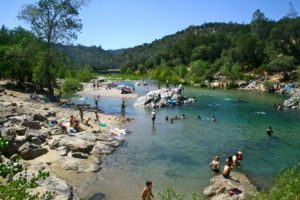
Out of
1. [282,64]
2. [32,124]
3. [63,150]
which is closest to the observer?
[63,150]

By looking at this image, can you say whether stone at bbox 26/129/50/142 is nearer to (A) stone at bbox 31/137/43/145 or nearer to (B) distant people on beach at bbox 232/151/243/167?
(A) stone at bbox 31/137/43/145

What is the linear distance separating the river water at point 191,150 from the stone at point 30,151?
18.1 feet

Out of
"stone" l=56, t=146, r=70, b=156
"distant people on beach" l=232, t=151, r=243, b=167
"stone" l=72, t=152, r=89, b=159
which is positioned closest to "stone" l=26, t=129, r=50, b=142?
"stone" l=56, t=146, r=70, b=156

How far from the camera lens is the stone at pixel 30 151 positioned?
1142 inches

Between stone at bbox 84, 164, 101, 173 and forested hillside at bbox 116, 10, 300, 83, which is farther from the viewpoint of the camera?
forested hillside at bbox 116, 10, 300, 83

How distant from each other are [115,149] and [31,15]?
3739 cm

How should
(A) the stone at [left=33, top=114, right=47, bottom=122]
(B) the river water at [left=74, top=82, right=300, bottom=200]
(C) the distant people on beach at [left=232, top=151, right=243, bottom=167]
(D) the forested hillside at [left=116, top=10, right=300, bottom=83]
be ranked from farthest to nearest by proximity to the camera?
1. (D) the forested hillside at [left=116, top=10, right=300, bottom=83]
2. (A) the stone at [left=33, top=114, right=47, bottom=122]
3. (C) the distant people on beach at [left=232, top=151, right=243, bottom=167]
4. (B) the river water at [left=74, top=82, right=300, bottom=200]

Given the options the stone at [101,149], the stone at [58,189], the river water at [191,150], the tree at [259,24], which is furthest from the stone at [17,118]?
the tree at [259,24]

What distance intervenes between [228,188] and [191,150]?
12.5m

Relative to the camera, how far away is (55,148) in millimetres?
32562

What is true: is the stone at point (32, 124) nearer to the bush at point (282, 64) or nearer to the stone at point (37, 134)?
the stone at point (37, 134)

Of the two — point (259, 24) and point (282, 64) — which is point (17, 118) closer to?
point (282, 64)

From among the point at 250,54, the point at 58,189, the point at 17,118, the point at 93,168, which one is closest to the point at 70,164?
the point at 93,168

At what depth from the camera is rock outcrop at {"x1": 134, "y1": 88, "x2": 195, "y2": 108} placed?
7169 centimetres
